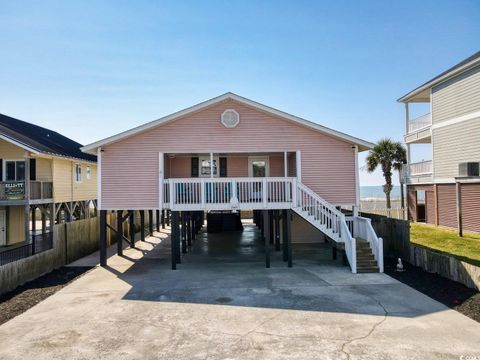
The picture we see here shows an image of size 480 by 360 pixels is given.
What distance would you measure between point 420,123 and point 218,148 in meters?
18.0

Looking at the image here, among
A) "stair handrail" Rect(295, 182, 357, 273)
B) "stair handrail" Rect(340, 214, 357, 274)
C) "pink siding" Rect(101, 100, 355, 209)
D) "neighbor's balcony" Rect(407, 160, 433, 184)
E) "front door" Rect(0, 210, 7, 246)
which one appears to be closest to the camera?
"stair handrail" Rect(340, 214, 357, 274)

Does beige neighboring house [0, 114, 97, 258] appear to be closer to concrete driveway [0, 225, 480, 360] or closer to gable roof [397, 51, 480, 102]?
concrete driveway [0, 225, 480, 360]

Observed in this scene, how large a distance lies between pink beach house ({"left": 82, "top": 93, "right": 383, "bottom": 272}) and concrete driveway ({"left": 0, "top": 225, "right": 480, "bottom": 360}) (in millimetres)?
2679

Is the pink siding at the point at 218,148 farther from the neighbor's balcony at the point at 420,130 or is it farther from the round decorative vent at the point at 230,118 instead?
the neighbor's balcony at the point at 420,130

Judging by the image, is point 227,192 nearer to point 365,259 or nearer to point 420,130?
point 365,259

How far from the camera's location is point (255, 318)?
8531mm

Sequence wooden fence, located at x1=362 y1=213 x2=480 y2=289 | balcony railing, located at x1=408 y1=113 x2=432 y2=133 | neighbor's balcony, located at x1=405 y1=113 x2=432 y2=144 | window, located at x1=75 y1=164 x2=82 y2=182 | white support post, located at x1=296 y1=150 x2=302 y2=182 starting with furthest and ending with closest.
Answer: balcony railing, located at x1=408 y1=113 x2=432 y2=133
neighbor's balcony, located at x1=405 y1=113 x2=432 y2=144
window, located at x1=75 y1=164 x2=82 y2=182
white support post, located at x1=296 y1=150 x2=302 y2=182
wooden fence, located at x1=362 y1=213 x2=480 y2=289

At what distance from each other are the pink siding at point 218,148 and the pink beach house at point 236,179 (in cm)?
4

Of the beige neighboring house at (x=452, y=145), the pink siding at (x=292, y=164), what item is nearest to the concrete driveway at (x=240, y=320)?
the pink siding at (x=292, y=164)

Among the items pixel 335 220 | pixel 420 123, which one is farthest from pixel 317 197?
pixel 420 123

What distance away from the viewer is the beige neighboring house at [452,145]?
19078 mm

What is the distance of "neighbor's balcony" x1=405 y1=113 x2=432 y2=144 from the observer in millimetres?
24188

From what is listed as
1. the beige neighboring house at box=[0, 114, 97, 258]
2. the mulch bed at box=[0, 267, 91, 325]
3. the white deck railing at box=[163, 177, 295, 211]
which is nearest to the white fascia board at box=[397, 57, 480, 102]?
the white deck railing at box=[163, 177, 295, 211]

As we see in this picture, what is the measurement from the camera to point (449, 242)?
686 inches
